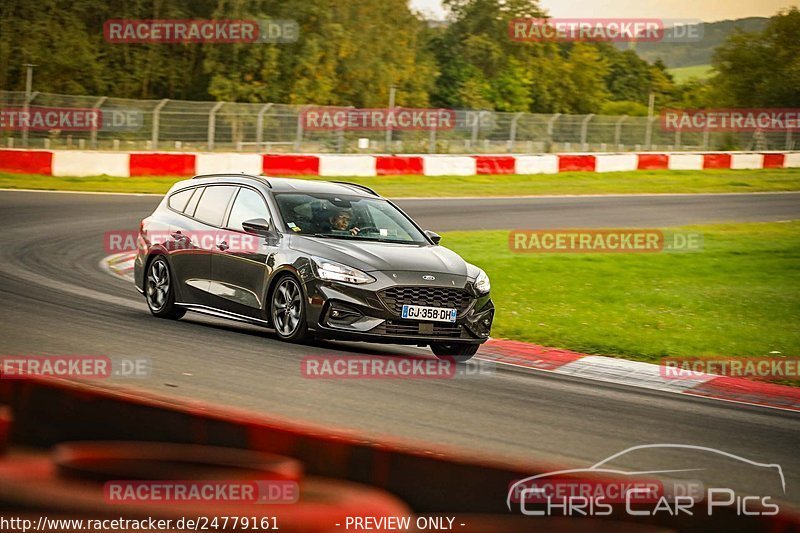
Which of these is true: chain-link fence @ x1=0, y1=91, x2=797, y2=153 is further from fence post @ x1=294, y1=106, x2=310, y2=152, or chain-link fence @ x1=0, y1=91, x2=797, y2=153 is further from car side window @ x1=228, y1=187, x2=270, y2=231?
car side window @ x1=228, y1=187, x2=270, y2=231

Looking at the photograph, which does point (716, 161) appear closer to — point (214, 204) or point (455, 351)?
point (214, 204)

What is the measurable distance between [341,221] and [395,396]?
10.1 feet

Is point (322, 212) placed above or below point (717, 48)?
below

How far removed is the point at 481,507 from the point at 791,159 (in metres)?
49.9

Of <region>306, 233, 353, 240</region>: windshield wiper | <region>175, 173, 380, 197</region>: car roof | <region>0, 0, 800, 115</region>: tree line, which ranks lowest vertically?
<region>306, 233, 353, 240</region>: windshield wiper

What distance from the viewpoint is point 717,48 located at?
78.9 meters

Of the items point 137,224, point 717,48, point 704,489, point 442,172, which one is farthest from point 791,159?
point 704,489

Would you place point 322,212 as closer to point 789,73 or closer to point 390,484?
point 390,484

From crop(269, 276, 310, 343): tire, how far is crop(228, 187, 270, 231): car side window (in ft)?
3.00

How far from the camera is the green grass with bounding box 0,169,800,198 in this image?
28.4 meters

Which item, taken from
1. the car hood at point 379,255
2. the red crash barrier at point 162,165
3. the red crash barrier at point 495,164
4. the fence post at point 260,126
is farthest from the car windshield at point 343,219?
the red crash barrier at point 495,164

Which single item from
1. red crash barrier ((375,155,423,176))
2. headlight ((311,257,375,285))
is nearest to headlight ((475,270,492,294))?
headlight ((311,257,375,285))

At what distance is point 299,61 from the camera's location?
56.4 metres

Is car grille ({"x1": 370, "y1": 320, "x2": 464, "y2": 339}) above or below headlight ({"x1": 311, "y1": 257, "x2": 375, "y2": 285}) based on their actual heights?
below
